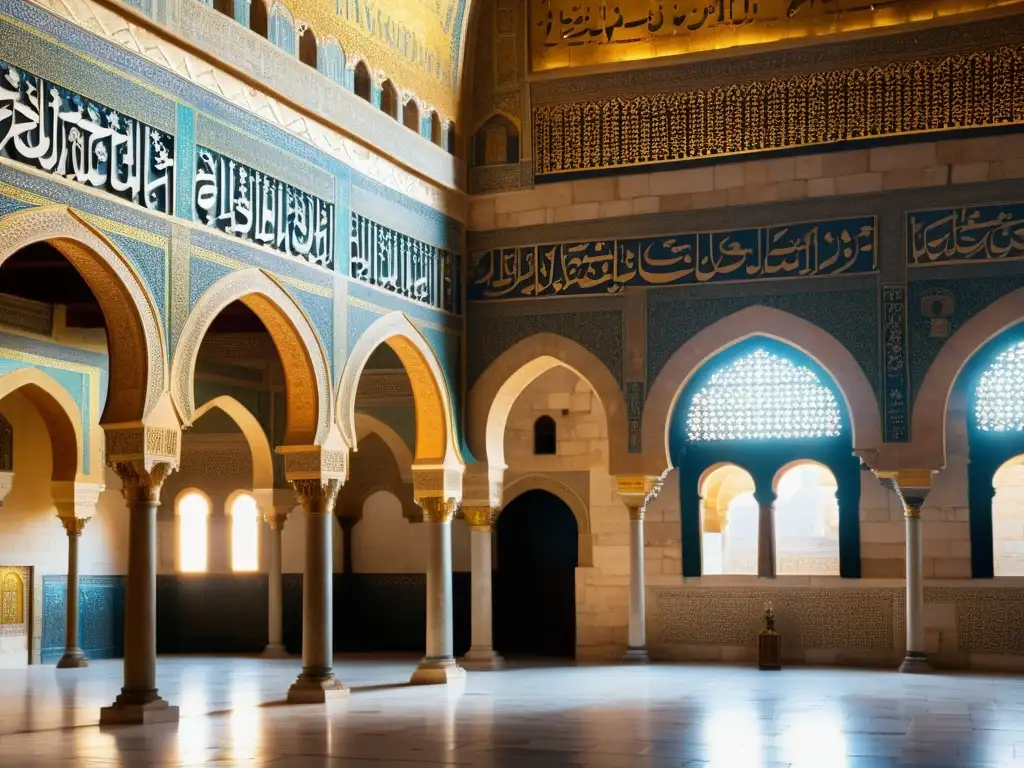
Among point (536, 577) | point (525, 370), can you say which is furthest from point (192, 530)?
point (525, 370)

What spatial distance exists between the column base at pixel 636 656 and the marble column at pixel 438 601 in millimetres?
2241

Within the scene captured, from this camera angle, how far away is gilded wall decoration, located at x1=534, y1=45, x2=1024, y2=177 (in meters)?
12.2

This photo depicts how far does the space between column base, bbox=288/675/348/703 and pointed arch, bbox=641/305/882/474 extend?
3889 mm

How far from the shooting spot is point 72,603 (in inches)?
584

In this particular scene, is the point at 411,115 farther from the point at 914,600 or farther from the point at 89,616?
the point at 89,616

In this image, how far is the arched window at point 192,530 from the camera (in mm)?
17438

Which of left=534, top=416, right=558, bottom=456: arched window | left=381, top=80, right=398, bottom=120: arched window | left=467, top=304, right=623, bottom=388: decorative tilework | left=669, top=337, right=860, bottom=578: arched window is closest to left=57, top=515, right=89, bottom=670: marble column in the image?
left=467, top=304, right=623, bottom=388: decorative tilework

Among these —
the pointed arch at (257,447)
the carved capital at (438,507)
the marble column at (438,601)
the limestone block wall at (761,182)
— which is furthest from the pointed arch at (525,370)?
the pointed arch at (257,447)

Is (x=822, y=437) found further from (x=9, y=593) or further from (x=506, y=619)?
(x=9, y=593)

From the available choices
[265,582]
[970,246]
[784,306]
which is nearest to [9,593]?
[265,582]

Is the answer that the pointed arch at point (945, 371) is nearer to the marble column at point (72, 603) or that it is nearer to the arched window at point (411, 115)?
the arched window at point (411, 115)

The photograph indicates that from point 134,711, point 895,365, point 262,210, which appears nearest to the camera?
point 134,711

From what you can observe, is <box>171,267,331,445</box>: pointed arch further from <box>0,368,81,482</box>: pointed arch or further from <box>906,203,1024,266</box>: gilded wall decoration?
<box>906,203,1024,266</box>: gilded wall decoration

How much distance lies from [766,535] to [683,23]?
5.61 meters
